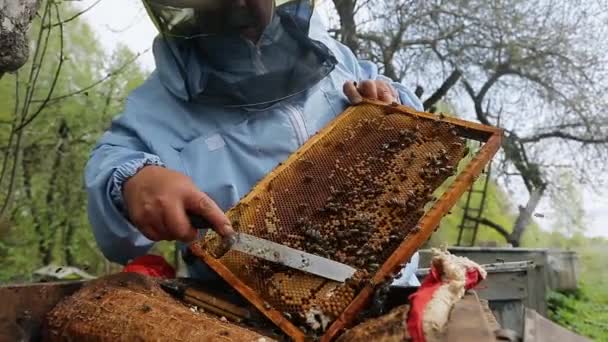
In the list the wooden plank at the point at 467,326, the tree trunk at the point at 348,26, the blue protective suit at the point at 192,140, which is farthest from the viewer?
the tree trunk at the point at 348,26

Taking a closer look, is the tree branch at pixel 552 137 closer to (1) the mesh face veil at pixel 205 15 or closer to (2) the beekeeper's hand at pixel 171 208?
(1) the mesh face veil at pixel 205 15

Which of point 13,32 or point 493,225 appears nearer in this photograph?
point 13,32

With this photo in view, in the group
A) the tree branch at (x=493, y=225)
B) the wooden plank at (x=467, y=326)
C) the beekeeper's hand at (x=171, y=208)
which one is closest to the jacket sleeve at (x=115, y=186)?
the beekeeper's hand at (x=171, y=208)

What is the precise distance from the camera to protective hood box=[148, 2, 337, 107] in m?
1.88

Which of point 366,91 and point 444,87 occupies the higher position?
point 444,87

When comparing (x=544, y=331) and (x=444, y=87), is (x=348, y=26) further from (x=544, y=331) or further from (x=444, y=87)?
(x=544, y=331)

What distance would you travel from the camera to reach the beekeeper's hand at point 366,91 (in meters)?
2.04

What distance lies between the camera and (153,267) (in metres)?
1.67

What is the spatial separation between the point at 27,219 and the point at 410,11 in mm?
6314

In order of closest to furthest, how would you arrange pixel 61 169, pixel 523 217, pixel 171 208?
1. pixel 171 208
2. pixel 61 169
3. pixel 523 217

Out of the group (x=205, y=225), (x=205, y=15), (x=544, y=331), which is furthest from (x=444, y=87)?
(x=544, y=331)

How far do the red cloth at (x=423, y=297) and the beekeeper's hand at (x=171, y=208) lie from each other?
49 cm

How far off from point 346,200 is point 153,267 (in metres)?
0.53

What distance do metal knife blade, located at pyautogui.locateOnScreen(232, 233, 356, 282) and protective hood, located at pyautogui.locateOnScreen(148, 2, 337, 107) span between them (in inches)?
22.4
